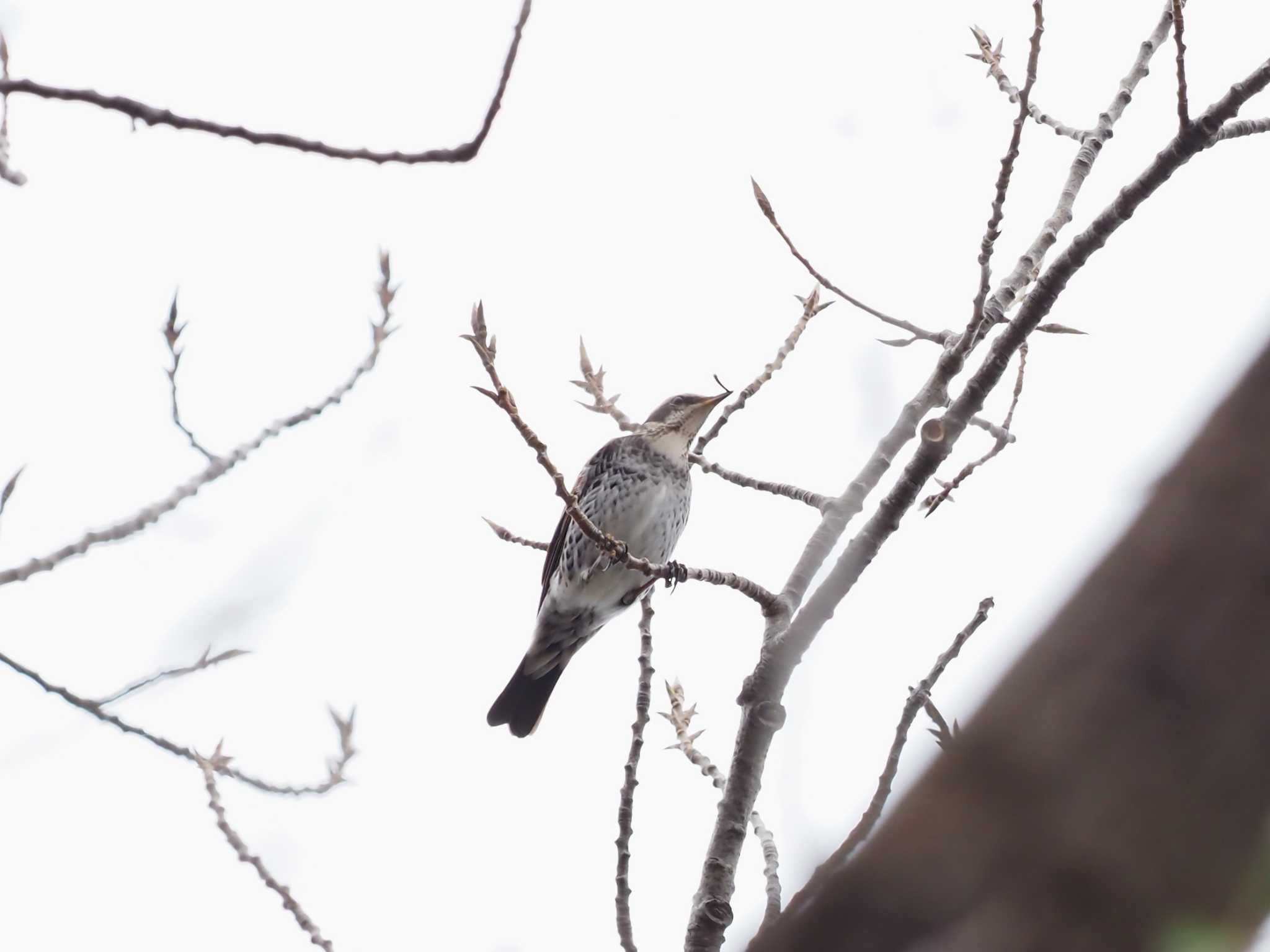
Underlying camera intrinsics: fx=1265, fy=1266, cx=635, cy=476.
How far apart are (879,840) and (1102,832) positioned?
0.19 meters

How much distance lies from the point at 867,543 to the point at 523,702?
14.1 ft

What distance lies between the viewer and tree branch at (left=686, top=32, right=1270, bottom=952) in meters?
3.63

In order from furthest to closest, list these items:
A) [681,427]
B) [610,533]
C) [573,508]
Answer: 1. [681,427]
2. [610,533]
3. [573,508]

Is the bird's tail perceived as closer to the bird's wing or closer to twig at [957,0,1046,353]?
the bird's wing

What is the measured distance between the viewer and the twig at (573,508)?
10.7 feet

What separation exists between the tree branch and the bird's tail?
150 inches

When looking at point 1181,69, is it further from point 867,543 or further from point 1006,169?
point 867,543

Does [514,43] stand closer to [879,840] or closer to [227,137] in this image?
[227,137]

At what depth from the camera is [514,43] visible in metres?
2.76

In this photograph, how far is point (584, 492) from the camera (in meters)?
7.85

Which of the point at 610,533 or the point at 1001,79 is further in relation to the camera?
the point at 610,533

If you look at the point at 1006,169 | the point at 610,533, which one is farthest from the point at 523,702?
the point at 1006,169

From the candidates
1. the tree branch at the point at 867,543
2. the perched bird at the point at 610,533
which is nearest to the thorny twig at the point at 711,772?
the tree branch at the point at 867,543

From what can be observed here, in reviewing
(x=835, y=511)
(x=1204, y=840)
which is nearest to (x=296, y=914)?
(x=835, y=511)
